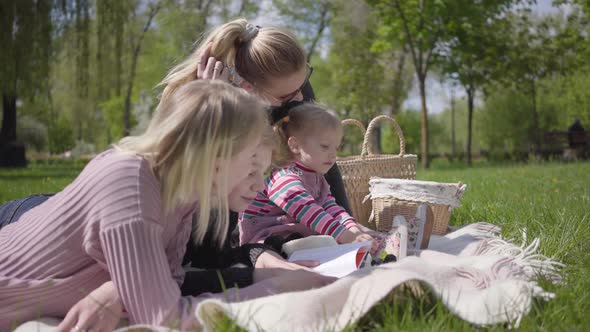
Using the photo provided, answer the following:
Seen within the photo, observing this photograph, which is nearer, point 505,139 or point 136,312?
point 136,312

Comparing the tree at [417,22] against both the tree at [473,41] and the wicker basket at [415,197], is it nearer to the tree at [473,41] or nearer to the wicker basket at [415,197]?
the tree at [473,41]

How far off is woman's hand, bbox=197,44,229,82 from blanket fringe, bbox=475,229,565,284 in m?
1.57

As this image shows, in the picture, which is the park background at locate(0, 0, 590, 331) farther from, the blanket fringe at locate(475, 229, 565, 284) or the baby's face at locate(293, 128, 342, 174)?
the baby's face at locate(293, 128, 342, 174)

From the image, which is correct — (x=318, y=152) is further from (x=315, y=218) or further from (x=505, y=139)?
(x=505, y=139)

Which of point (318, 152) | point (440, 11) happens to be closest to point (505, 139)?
point (440, 11)

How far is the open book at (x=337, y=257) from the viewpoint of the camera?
2201 mm

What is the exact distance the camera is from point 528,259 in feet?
7.48

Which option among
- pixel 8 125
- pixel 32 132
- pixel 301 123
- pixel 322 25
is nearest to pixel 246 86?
pixel 301 123

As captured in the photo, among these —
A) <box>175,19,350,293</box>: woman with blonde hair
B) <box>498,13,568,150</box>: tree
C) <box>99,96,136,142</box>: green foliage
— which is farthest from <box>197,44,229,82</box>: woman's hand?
<box>99,96,136,142</box>: green foliage

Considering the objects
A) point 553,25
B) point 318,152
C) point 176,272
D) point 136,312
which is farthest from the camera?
point 553,25

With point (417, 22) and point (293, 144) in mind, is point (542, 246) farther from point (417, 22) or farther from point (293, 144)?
point (417, 22)

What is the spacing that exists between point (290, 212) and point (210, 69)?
33.9 inches

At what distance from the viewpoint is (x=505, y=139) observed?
28.2 meters

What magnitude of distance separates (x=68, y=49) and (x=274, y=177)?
929 centimetres
